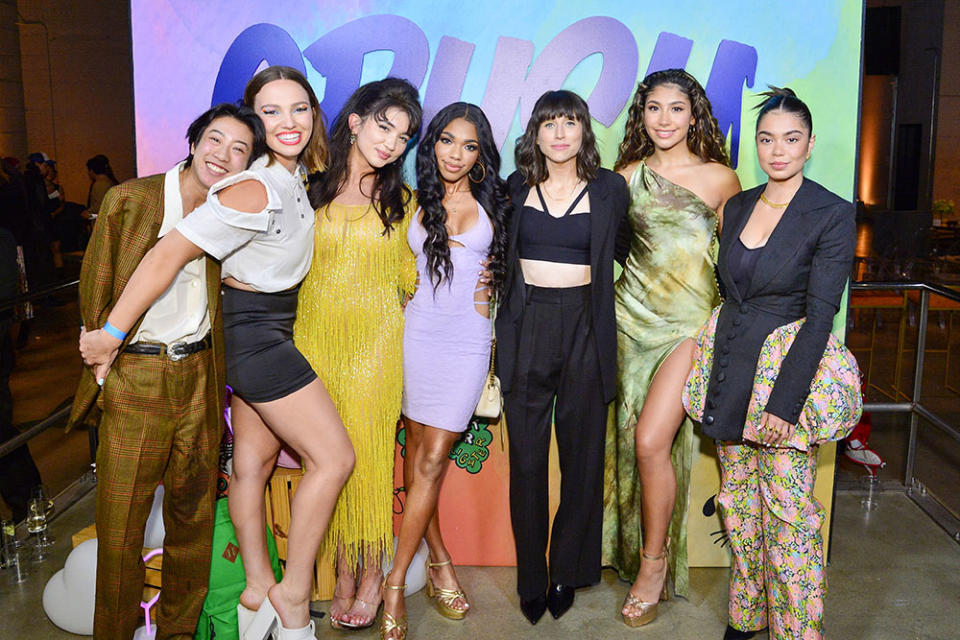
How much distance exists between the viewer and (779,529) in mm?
2977

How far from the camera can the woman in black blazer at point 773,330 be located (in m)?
2.81

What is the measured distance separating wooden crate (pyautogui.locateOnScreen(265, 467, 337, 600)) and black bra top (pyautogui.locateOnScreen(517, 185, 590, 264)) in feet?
4.53

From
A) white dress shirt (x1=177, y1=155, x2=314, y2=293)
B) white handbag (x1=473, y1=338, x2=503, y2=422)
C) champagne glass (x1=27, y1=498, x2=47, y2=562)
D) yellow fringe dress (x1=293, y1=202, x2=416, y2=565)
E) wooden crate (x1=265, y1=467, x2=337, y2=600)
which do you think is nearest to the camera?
white dress shirt (x1=177, y1=155, x2=314, y2=293)

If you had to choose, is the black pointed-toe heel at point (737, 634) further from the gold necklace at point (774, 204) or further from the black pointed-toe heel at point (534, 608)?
the gold necklace at point (774, 204)

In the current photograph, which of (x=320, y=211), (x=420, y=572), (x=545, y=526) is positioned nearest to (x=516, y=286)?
(x=320, y=211)

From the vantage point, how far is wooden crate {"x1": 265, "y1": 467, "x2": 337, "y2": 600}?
3.53 m

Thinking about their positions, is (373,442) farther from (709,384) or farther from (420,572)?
(709,384)

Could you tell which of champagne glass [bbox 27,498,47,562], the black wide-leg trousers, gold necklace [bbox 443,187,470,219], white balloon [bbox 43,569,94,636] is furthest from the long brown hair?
champagne glass [bbox 27,498,47,562]

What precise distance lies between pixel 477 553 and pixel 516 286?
4.73 feet

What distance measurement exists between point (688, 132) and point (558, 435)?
1356 millimetres

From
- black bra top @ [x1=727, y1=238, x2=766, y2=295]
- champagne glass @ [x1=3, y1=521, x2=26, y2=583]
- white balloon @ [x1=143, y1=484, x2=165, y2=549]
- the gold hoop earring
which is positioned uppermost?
the gold hoop earring

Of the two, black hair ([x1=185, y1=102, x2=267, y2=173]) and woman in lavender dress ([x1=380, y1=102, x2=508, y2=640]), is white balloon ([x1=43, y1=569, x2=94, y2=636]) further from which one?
black hair ([x1=185, y1=102, x2=267, y2=173])

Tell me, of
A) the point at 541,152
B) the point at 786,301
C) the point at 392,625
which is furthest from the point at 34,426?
the point at 786,301

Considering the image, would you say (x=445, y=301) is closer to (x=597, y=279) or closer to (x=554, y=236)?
(x=554, y=236)
